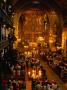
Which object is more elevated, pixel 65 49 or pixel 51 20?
pixel 51 20

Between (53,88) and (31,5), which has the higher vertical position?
(31,5)

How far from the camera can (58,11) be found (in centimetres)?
4006

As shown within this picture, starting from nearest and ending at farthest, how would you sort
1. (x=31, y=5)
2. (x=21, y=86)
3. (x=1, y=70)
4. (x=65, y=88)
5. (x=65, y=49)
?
1. (x=21, y=86)
2. (x=1, y=70)
3. (x=65, y=88)
4. (x=65, y=49)
5. (x=31, y=5)

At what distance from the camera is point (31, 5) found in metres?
47.0

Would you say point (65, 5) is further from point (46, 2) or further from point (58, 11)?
point (46, 2)

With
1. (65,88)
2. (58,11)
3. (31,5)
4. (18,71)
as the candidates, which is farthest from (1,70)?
(31,5)

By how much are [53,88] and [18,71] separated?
4.33 metres

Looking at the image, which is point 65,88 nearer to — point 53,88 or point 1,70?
point 1,70

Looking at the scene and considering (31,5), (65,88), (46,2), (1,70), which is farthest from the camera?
(31,5)

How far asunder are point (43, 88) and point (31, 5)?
3822 centimetres

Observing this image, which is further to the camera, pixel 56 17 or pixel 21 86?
pixel 56 17

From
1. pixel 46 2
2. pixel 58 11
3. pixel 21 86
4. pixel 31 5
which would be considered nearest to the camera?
pixel 21 86

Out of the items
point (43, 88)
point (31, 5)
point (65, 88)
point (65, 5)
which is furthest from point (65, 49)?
point (43, 88)

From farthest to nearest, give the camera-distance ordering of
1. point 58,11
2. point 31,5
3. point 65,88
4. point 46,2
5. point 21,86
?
point 31,5
point 46,2
point 58,11
point 65,88
point 21,86
